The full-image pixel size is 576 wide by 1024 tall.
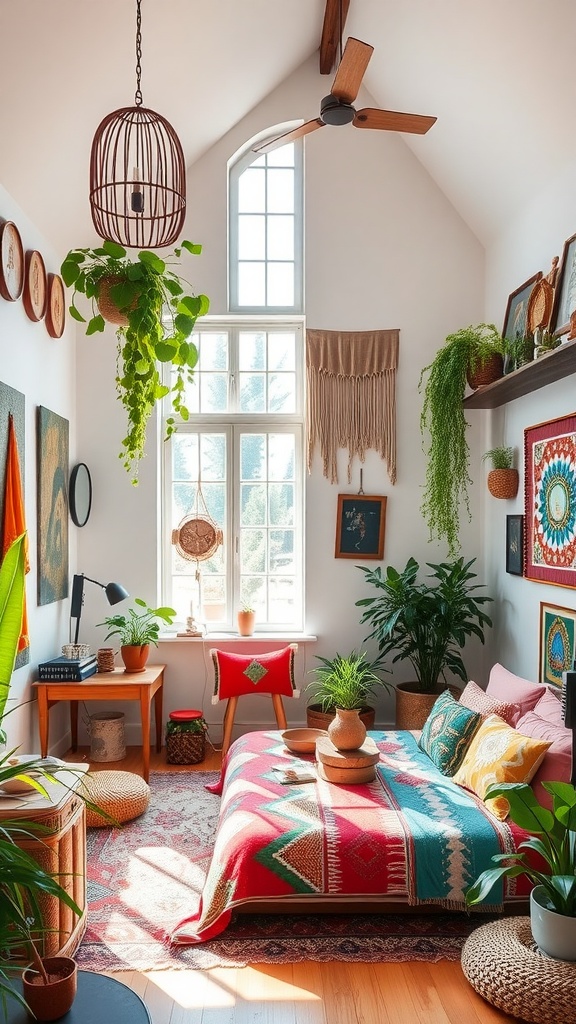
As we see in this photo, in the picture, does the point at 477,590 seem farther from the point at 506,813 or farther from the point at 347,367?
the point at 506,813

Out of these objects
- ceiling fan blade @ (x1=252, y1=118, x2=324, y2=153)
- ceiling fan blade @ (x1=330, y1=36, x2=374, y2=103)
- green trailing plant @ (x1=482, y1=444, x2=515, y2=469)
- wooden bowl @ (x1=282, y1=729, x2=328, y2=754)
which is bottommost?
wooden bowl @ (x1=282, y1=729, x2=328, y2=754)

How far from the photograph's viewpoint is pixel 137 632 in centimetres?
493

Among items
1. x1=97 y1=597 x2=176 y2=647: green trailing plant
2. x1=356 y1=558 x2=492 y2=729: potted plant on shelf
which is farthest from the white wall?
x1=356 y1=558 x2=492 y2=729: potted plant on shelf

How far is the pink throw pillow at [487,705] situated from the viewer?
3.55 metres

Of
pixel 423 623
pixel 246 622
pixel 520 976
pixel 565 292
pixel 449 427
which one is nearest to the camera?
pixel 520 976

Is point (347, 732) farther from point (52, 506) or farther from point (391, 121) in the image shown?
point (391, 121)

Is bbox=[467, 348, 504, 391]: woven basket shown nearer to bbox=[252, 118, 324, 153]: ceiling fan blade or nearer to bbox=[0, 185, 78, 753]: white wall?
bbox=[252, 118, 324, 153]: ceiling fan blade

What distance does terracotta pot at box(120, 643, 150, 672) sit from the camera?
4844 mm

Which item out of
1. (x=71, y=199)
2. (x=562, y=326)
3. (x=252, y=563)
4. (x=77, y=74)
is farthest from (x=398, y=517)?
(x=77, y=74)

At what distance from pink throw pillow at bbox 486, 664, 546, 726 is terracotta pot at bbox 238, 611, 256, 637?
1.82m

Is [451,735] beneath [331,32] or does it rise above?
beneath

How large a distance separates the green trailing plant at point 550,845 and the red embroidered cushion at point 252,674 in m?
2.21

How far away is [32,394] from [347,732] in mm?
2533

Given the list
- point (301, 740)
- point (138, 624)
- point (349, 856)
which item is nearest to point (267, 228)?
point (138, 624)
